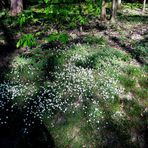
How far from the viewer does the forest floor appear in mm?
9648

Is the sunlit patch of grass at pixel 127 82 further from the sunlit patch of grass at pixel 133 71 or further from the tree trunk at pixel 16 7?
the tree trunk at pixel 16 7

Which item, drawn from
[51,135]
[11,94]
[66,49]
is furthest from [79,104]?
[66,49]

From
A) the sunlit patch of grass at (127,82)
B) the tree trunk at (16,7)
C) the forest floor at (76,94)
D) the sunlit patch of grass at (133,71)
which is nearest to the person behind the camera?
the forest floor at (76,94)

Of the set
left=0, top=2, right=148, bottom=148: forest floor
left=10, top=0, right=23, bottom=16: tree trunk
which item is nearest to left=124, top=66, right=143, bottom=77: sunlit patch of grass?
left=0, top=2, right=148, bottom=148: forest floor

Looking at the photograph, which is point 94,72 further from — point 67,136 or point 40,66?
point 67,136

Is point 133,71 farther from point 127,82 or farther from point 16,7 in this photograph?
point 16,7

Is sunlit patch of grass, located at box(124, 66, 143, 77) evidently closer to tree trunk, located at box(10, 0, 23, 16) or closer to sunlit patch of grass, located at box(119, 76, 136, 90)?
sunlit patch of grass, located at box(119, 76, 136, 90)

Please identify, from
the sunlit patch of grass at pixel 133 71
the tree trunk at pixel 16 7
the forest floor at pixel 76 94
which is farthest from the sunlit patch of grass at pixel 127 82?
the tree trunk at pixel 16 7

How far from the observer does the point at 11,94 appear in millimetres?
11234

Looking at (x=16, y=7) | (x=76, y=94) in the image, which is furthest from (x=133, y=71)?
(x=16, y=7)

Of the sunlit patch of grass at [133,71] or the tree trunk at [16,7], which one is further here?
the tree trunk at [16,7]

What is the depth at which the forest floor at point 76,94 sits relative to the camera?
31.7 ft

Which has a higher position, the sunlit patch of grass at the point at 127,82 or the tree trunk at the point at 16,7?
the tree trunk at the point at 16,7

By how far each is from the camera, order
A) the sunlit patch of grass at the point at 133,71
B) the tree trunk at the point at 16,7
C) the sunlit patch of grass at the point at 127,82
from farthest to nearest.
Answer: the tree trunk at the point at 16,7 → the sunlit patch of grass at the point at 133,71 → the sunlit patch of grass at the point at 127,82
